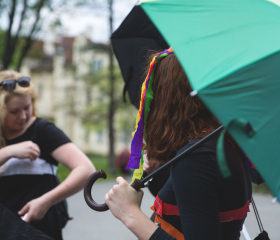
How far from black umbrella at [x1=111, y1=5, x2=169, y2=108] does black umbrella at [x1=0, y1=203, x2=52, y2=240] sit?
114 centimetres

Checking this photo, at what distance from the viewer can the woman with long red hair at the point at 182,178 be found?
140 centimetres

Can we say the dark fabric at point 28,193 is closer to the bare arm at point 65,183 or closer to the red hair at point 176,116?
the bare arm at point 65,183

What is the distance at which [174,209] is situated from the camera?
1593 millimetres

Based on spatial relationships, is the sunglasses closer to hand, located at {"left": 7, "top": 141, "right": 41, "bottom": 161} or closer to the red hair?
hand, located at {"left": 7, "top": 141, "right": 41, "bottom": 161}

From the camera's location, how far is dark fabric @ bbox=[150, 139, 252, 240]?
139cm

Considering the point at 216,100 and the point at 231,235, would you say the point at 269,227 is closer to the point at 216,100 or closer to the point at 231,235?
the point at 231,235

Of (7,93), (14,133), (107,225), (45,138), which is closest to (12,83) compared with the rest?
(7,93)

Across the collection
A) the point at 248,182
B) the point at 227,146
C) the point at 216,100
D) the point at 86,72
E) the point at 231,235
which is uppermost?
the point at 216,100

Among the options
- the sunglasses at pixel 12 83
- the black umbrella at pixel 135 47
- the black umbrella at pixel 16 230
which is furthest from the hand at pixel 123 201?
the sunglasses at pixel 12 83

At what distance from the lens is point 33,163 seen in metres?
2.48

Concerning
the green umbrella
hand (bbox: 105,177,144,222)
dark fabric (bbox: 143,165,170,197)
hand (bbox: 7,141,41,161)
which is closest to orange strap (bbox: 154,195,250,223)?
hand (bbox: 105,177,144,222)

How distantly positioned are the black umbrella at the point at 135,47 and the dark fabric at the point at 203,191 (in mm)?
1283

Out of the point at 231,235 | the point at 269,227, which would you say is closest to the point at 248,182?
the point at 231,235

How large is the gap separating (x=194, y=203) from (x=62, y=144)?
128 centimetres
